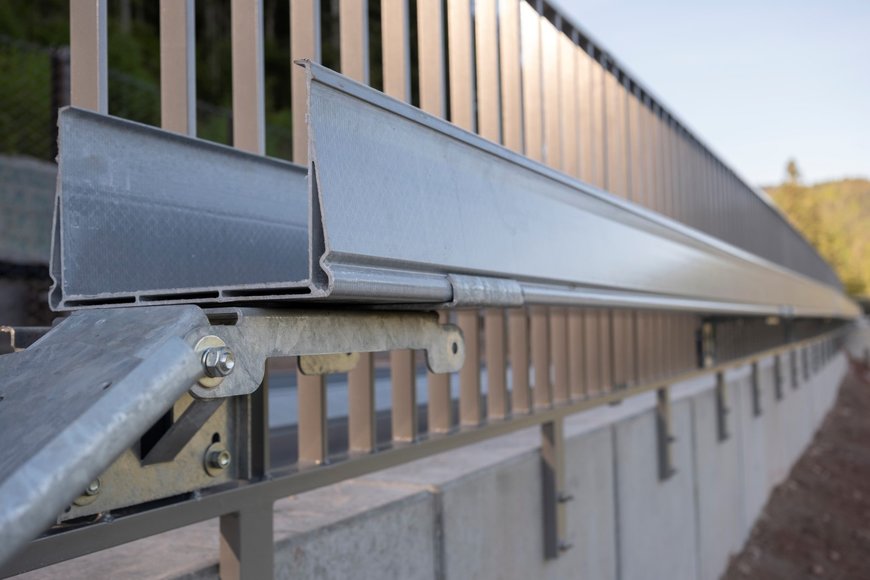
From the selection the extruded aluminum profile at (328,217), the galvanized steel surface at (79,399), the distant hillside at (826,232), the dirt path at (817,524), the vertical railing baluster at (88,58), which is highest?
the distant hillside at (826,232)

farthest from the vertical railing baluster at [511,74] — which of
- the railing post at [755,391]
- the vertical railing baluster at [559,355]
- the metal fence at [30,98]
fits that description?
the metal fence at [30,98]

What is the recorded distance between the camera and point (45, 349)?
46.7 inches

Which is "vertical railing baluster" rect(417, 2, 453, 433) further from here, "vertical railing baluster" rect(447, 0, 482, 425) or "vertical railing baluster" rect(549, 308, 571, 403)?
"vertical railing baluster" rect(549, 308, 571, 403)

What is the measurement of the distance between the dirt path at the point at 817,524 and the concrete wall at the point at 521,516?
61 centimetres

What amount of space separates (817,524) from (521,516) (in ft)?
26.2

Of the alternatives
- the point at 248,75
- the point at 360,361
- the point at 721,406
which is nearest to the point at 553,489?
the point at 360,361

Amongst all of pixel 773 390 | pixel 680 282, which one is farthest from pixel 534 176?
pixel 773 390

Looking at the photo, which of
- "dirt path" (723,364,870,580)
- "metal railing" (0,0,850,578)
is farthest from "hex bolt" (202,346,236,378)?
"dirt path" (723,364,870,580)

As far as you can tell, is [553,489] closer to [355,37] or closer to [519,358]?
[519,358]

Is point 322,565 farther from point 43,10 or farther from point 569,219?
point 43,10

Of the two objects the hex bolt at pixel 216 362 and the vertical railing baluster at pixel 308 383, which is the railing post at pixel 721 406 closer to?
the vertical railing baluster at pixel 308 383

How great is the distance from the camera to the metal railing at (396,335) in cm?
139

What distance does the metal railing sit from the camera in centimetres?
139

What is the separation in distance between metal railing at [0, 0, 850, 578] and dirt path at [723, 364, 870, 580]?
3.69 m
